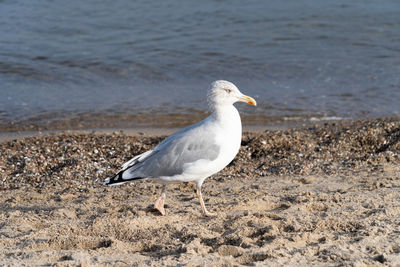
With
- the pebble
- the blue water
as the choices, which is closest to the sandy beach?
the pebble

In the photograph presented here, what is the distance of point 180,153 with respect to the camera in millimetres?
5258

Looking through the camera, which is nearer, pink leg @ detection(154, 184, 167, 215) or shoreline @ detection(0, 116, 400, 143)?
pink leg @ detection(154, 184, 167, 215)

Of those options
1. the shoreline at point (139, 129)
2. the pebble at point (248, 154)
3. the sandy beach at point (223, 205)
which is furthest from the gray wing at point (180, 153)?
the shoreline at point (139, 129)

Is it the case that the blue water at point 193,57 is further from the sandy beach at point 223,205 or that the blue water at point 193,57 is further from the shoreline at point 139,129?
the sandy beach at point 223,205

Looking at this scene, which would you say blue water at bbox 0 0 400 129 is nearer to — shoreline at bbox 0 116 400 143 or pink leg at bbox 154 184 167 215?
shoreline at bbox 0 116 400 143

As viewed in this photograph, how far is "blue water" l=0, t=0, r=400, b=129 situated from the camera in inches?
429

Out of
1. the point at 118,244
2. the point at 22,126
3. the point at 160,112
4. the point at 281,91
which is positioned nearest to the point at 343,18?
the point at 281,91

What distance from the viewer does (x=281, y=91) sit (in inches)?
464

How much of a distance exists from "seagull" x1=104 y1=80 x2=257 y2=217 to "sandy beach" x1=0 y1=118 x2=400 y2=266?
383mm

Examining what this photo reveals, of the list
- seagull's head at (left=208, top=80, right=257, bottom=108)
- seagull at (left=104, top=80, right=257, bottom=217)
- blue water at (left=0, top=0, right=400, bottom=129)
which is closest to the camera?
seagull at (left=104, top=80, right=257, bottom=217)

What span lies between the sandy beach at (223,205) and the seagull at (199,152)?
38 cm

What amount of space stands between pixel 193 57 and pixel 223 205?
9223 mm

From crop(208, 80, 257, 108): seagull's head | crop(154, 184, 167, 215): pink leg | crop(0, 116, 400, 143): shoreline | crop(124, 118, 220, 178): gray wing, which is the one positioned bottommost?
crop(0, 116, 400, 143): shoreline

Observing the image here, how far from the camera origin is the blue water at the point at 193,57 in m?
10.9
